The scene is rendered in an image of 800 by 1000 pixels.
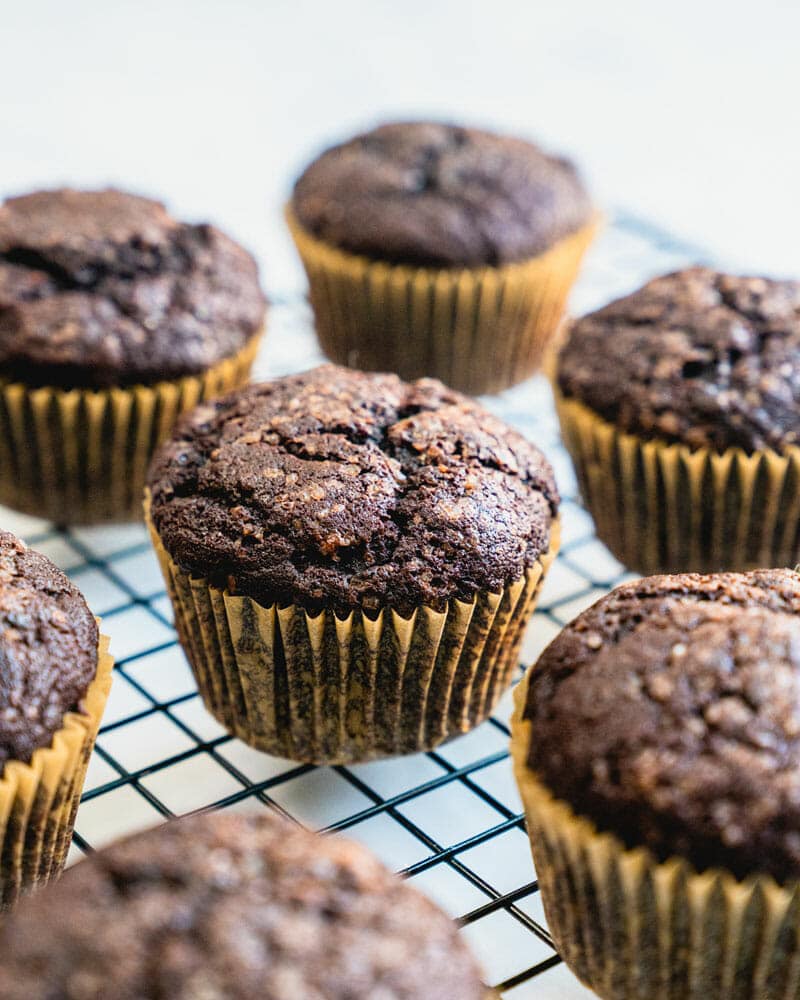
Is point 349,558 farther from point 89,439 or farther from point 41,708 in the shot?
point 89,439

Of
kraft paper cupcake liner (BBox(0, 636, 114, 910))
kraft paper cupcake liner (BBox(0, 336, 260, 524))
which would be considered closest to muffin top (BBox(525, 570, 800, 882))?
kraft paper cupcake liner (BBox(0, 636, 114, 910))

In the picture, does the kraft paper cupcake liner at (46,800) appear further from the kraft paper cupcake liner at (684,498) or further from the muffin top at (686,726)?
the kraft paper cupcake liner at (684,498)

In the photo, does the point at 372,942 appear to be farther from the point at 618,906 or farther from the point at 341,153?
the point at 341,153

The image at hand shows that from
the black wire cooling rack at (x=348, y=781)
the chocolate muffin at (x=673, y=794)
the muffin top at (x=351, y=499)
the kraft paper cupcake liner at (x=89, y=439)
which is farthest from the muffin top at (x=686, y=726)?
the kraft paper cupcake liner at (x=89, y=439)

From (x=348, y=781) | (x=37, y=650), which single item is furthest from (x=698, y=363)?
(x=37, y=650)

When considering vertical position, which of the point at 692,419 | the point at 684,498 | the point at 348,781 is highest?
the point at 692,419

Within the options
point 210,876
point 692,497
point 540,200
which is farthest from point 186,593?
point 540,200
